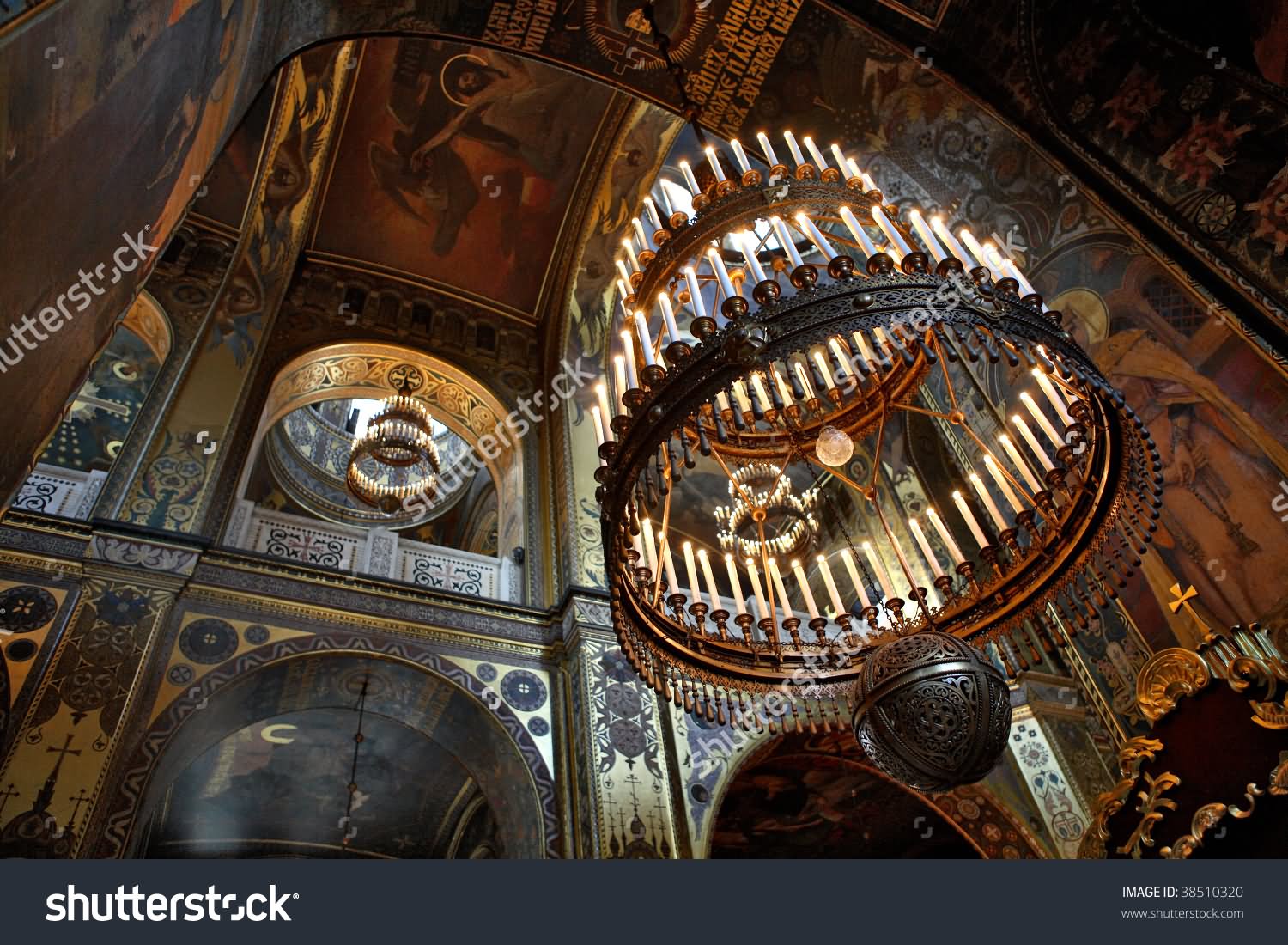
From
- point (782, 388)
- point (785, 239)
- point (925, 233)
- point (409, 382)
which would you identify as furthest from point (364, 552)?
point (925, 233)

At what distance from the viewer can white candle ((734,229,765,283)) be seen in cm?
341

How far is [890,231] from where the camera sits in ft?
11.8

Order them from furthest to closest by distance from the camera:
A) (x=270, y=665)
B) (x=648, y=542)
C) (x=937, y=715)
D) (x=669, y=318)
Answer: (x=270, y=665) < (x=648, y=542) < (x=669, y=318) < (x=937, y=715)

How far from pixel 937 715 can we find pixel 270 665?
14.4 feet

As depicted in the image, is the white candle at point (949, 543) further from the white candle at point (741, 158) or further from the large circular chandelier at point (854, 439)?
the white candle at point (741, 158)

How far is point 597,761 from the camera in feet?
17.6

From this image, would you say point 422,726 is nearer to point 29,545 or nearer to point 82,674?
point 82,674

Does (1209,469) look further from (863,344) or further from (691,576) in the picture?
(691,576)

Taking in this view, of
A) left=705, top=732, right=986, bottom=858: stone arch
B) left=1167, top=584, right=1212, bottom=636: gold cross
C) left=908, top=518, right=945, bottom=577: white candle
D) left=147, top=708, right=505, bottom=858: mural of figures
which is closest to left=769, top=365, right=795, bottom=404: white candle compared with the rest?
left=908, top=518, right=945, bottom=577: white candle

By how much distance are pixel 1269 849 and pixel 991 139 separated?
4041 mm

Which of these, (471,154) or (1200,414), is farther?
(471,154)

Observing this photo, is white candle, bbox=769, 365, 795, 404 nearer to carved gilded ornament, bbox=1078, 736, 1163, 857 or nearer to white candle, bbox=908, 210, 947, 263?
white candle, bbox=908, 210, 947, 263

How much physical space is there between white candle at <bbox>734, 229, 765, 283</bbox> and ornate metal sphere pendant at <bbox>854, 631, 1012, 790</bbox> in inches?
64.8

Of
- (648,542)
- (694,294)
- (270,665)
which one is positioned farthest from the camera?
(270,665)
